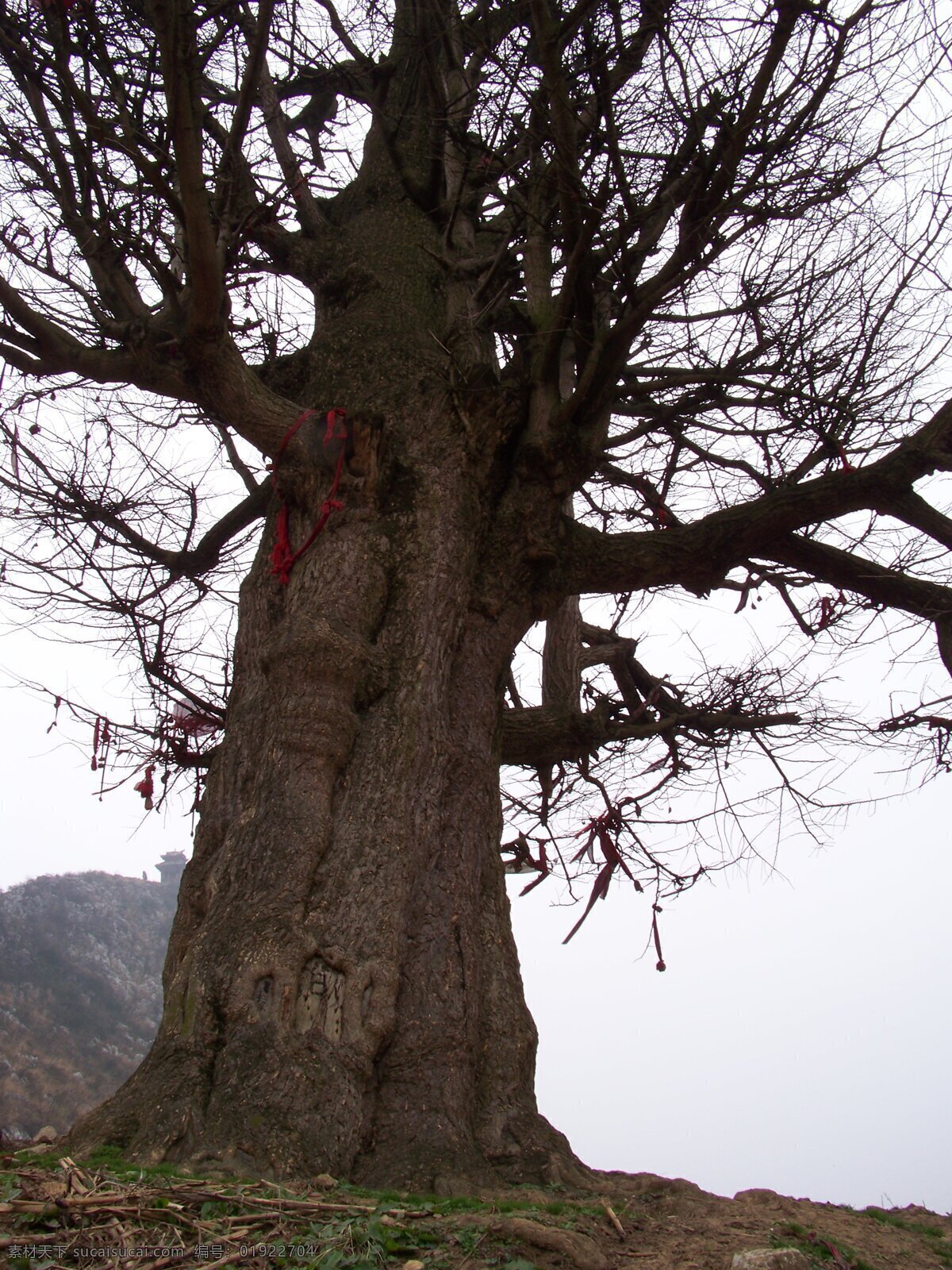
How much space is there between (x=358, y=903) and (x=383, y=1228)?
41.6 inches

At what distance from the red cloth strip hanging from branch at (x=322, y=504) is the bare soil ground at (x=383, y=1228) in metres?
2.04

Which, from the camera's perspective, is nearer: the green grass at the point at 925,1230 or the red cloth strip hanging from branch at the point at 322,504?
the green grass at the point at 925,1230

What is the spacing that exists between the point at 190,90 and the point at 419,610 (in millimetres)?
1840

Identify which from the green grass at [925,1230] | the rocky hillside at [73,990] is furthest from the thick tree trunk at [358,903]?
the rocky hillside at [73,990]

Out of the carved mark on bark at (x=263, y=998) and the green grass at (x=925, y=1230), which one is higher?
the carved mark on bark at (x=263, y=998)

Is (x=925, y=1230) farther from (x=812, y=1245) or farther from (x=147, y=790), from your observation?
(x=147, y=790)

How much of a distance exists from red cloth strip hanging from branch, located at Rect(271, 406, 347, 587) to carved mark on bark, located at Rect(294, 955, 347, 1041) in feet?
5.12

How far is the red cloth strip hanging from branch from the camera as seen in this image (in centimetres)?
349

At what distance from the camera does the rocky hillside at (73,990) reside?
25.5 metres

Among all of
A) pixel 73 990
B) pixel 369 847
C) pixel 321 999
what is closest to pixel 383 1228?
pixel 321 999

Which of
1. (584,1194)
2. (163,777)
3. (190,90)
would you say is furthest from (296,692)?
(163,777)

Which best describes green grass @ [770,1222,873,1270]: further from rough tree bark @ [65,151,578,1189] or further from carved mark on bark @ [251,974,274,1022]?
carved mark on bark @ [251,974,274,1022]

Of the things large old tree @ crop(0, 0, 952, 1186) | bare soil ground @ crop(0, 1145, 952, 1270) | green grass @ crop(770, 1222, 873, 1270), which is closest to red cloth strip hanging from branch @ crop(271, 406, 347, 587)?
large old tree @ crop(0, 0, 952, 1186)

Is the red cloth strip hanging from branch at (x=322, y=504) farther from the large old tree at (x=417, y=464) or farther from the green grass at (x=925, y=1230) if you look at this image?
the green grass at (x=925, y=1230)
